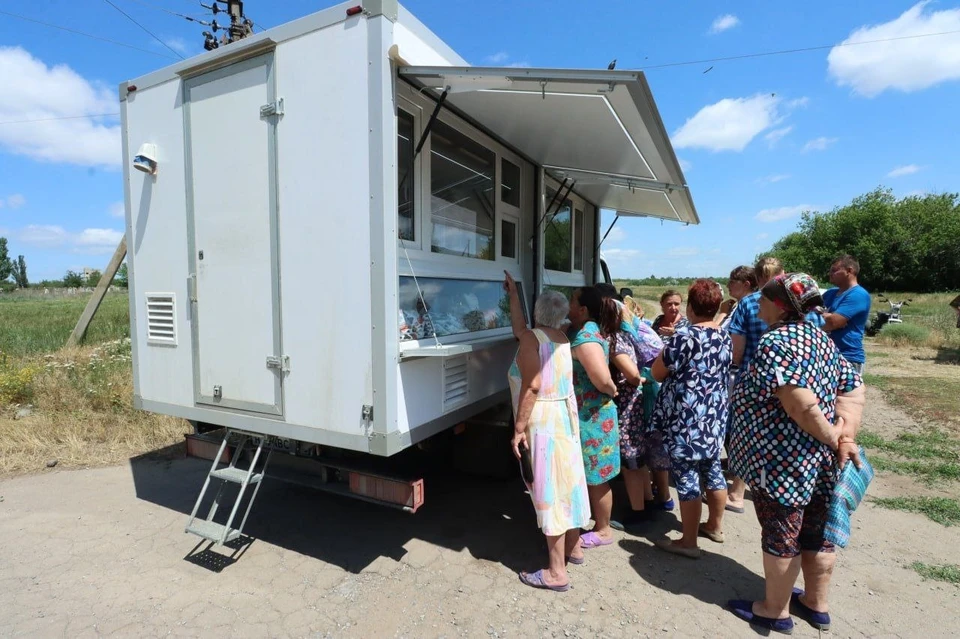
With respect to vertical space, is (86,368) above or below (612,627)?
above

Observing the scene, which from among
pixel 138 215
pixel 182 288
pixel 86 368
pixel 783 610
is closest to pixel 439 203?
pixel 182 288

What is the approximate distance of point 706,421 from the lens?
2906 millimetres

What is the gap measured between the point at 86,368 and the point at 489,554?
6.92 m

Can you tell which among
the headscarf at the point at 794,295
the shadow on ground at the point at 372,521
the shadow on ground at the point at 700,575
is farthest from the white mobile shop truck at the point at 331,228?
the shadow on ground at the point at 700,575

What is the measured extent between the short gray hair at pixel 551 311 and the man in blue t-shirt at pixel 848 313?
8.02 ft

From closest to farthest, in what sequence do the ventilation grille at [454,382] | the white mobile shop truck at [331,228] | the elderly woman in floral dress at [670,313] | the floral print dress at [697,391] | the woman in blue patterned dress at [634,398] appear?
the white mobile shop truck at [331,228] < the floral print dress at [697,391] < the ventilation grille at [454,382] < the woman in blue patterned dress at [634,398] < the elderly woman in floral dress at [670,313]

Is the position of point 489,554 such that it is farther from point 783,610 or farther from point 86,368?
point 86,368

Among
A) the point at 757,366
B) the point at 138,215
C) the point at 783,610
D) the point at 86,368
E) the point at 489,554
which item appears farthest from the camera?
the point at 86,368

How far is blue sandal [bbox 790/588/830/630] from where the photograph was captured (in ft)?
8.05

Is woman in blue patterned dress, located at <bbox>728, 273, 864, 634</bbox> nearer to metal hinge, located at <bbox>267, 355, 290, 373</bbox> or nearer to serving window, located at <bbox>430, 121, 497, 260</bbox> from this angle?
serving window, located at <bbox>430, 121, 497, 260</bbox>

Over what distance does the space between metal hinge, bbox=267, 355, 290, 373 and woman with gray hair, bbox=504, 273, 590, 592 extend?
1.28 metres

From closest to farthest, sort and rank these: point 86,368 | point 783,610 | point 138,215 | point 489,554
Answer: point 783,610 < point 489,554 < point 138,215 < point 86,368

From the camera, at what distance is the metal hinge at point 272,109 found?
8.90 feet

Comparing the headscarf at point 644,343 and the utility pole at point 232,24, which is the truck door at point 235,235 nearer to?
the headscarf at point 644,343
